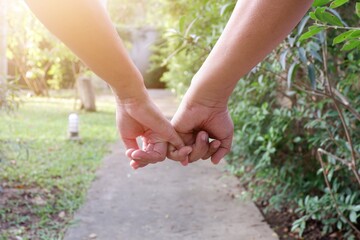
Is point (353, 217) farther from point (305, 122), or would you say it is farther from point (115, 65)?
point (115, 65)

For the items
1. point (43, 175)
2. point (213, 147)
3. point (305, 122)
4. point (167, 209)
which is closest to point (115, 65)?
point (213, 147)

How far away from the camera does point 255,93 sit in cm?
330

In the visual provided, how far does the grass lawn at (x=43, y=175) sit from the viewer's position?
2.69m

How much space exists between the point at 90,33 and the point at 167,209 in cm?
213

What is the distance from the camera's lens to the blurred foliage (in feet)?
6.56

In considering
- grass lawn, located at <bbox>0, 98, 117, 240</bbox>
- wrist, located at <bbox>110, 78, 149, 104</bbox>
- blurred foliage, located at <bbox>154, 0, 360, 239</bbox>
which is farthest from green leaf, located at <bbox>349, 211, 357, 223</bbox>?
grass lawn, located at <bbox>0, 98, 117, 240</bbox>

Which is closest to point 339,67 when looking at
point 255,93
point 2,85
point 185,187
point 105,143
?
point 255,93

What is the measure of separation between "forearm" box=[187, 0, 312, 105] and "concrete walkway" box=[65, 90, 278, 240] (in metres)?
1.59

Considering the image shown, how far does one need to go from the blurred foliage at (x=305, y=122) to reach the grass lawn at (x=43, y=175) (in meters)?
1.26

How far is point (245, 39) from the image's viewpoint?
37.9 inches

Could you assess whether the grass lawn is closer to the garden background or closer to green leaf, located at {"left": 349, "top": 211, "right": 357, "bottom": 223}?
the garden background

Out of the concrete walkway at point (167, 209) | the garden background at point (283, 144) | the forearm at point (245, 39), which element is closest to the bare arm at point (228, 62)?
the forearm at point (245, 39)

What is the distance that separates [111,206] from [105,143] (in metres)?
2.59

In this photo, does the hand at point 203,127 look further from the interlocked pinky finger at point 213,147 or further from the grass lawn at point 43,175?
the grass lawn at point 43,175
